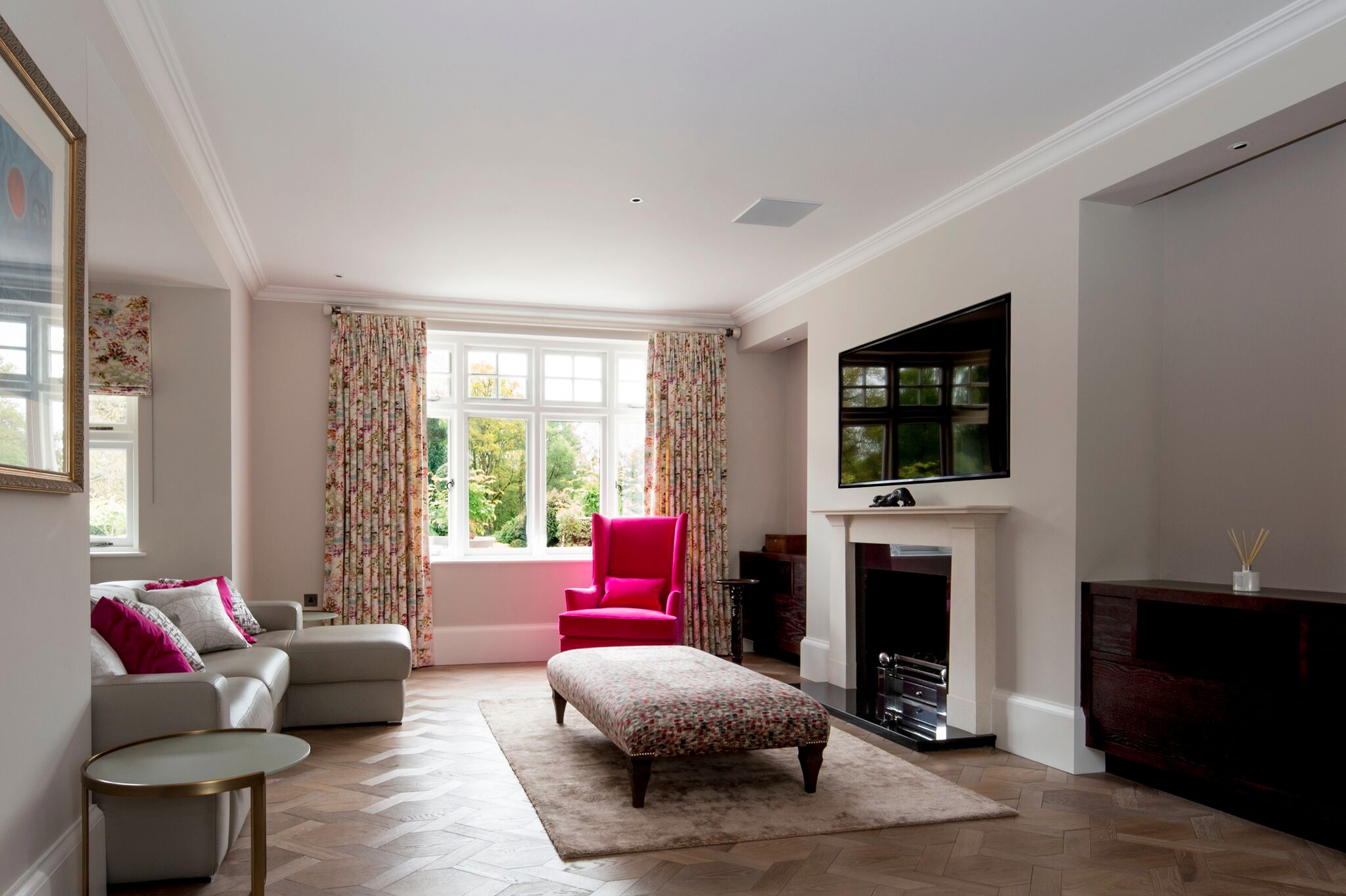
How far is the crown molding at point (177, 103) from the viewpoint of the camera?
2.92m

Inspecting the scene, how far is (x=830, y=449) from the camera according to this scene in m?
6.04

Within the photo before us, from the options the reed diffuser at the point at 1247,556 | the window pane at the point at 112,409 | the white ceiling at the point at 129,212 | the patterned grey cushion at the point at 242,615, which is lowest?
the patterned grey cushion at the point at 242,615

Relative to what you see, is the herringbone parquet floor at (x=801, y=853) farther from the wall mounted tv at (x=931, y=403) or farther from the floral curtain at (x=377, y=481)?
the floral curtain at (x=377, y=481)

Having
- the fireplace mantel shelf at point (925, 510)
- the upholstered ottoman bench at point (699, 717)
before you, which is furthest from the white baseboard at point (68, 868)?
the fireplace mantel shelf at point (925, 510)

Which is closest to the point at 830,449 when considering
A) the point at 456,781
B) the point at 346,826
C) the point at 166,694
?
the point at 456,781

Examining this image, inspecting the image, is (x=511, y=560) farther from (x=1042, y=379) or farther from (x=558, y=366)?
(x=1042, y=379)

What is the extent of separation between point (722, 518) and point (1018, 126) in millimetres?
4157

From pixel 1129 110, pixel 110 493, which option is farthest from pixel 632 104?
pixel 110 493

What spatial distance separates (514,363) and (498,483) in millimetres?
941

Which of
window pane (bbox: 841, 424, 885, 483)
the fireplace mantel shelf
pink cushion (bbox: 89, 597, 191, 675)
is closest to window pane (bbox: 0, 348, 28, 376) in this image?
pink cushion (bbox: 89, 597, 191, 675)

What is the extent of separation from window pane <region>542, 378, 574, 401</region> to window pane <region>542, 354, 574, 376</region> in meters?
0.06

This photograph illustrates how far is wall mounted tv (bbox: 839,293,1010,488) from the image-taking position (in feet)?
14.5

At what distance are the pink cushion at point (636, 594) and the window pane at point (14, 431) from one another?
4586 millimetres

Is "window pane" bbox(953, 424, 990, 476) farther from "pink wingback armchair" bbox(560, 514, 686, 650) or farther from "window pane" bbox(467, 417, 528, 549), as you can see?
"window pane" bbox(467, 417, 528, 549)
